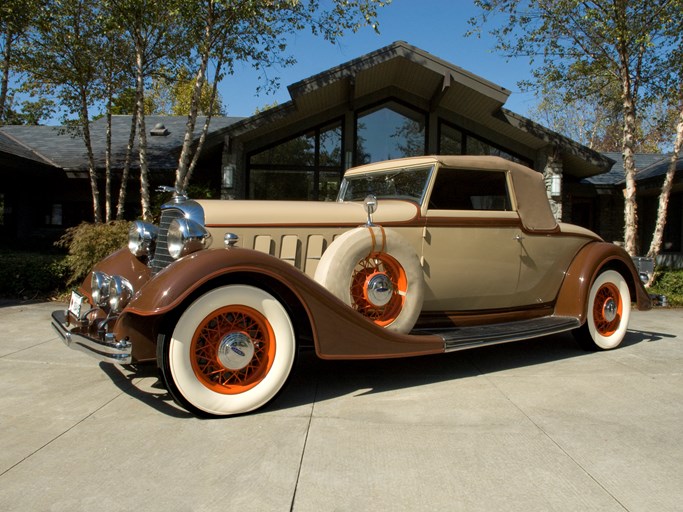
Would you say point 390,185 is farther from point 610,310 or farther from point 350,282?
point 610,310

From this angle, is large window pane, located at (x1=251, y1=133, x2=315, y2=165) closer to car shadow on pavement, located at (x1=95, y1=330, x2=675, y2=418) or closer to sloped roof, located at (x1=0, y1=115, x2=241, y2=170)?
sloped roof, located at (x1=0, y1=115, x2=241, y2=170)

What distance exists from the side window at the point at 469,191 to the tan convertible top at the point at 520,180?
7cm

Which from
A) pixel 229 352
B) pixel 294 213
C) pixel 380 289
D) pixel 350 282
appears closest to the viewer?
pixel 229 352

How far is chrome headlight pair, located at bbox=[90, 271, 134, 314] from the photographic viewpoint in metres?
3.66

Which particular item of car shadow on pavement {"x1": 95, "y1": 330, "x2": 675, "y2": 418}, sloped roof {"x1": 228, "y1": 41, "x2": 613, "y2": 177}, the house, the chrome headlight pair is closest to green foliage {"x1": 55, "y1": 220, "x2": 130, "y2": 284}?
the house

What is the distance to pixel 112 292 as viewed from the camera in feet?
12.2

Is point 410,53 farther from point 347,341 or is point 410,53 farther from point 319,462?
point 319,462

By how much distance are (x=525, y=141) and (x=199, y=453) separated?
1049 centimetres

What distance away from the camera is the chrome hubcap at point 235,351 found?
312 cm

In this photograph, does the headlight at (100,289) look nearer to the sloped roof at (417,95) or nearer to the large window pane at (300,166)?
the sloped roof at (417,95)

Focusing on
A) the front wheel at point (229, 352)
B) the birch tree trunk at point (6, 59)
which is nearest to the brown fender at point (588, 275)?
the front wheel at point (229, 352)

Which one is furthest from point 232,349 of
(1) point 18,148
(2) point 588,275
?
(1) point 18,148

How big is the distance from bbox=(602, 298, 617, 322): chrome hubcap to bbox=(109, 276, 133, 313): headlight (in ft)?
14.4

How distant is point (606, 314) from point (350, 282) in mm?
3007
